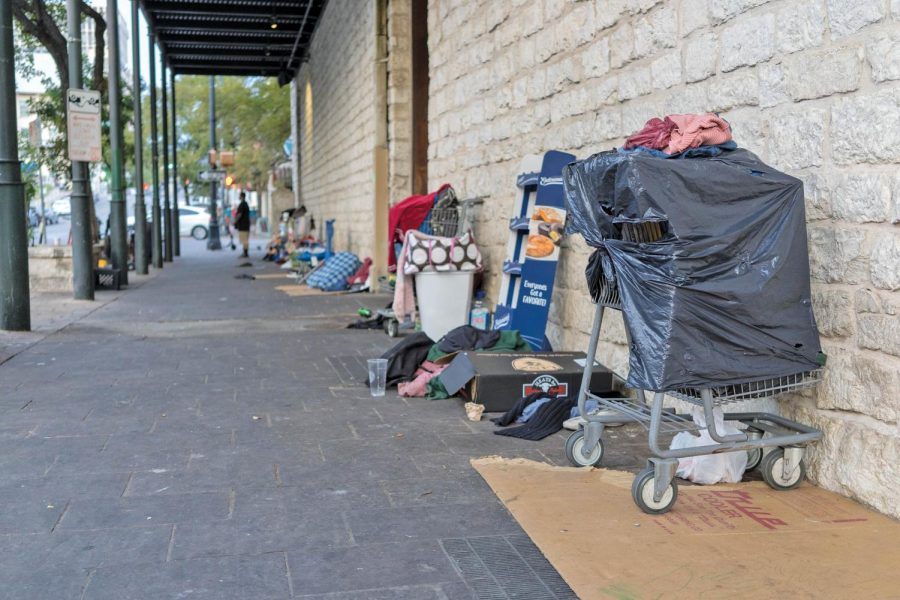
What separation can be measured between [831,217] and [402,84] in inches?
372

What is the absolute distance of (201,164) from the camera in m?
56.4

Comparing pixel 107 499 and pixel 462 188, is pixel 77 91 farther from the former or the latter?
pixel 107 499

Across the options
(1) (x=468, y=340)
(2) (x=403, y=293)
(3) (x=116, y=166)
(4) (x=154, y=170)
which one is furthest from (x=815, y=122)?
(4) (x=154, y=170)

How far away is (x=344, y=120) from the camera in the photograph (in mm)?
17547

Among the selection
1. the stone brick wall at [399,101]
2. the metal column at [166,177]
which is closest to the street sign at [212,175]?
the metal column at [166,177]

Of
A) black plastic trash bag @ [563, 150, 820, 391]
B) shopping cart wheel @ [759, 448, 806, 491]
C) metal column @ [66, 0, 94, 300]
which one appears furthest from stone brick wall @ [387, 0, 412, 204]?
shopping cart wheel @ [759, 448, 806, 491]

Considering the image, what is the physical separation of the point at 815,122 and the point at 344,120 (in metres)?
14.3

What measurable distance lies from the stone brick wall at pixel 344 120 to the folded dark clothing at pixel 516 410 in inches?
332

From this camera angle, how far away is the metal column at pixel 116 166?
1405cm

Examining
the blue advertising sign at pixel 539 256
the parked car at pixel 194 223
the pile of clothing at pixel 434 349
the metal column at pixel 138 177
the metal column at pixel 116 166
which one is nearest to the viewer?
the pile of clothing at pixel 434 349

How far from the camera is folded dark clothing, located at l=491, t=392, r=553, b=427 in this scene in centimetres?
528

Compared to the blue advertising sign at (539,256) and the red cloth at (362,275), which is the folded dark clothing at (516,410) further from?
the red cloth at (362,275)

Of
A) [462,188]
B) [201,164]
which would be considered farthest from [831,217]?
[201,164]

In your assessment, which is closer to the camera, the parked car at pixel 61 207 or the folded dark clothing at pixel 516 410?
the folded dark clothing at pixel 516 410
